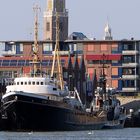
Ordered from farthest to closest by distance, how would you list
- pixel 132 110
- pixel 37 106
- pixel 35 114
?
pixel 132 110 → pixel 35 114 → pixel 37 106

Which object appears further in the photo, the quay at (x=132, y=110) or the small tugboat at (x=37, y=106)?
the quay at (x=132, y=110)

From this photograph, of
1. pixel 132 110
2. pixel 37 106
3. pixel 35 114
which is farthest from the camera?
pixel 132 110

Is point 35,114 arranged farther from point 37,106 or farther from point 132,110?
point 132,110

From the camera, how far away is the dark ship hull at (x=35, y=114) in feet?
375

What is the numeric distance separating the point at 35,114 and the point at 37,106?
3.93ft

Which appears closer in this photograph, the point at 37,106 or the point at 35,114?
the point at 37,106

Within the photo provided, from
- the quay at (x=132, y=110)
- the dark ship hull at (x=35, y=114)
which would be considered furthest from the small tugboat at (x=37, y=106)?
the quay at (x=132, y=110)

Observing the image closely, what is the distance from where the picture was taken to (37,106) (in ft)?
378

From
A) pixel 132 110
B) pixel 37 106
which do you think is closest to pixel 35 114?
pixel 37 106

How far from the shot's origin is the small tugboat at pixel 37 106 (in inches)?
4505

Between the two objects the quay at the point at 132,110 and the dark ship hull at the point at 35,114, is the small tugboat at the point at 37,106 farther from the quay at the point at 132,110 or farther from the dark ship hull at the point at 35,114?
the quay at the point at 132,110

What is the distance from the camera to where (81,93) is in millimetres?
184000

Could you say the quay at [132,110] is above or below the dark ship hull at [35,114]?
below

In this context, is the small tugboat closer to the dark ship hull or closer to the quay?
the dark ship hull
